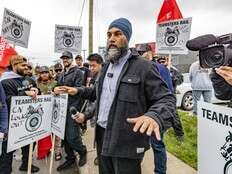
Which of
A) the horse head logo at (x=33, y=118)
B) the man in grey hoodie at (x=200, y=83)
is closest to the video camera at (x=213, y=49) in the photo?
the horse head logo at (x=33, y=118)

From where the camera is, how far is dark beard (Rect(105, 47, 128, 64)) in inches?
109

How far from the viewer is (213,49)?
194cm

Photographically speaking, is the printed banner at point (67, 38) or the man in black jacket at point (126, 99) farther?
the printed banner at point (67, 38)

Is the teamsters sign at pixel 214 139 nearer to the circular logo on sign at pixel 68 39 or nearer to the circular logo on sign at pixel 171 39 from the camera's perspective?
the circular logo on sign at pixel 171 39

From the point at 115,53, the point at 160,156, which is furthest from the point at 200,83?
the point at 115,53

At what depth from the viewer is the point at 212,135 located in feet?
7.06

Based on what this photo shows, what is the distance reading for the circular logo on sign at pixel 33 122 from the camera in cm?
404

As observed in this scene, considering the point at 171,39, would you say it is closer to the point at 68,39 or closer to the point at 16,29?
the point at 16,29

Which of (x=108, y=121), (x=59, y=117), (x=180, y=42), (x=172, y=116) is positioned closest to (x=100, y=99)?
(x=108, y=121)

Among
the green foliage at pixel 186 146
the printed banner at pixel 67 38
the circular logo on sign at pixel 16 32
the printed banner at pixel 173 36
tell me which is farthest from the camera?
the printed banner at pixel 67 38

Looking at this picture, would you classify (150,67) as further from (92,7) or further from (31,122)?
(92,7)

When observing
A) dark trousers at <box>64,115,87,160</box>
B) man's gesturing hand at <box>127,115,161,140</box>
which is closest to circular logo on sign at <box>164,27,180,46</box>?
dark trousers at <box>64,115,87,160</box>

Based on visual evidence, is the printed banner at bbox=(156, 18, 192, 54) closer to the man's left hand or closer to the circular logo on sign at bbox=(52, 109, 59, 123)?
the circular logo on sign at bbox=(52, 109, 59, 123)

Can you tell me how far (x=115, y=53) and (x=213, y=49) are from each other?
3.34ft
